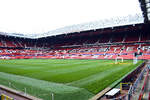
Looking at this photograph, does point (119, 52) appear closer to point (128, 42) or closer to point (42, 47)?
point (128, 42)

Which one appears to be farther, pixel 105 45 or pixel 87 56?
pixel 105 45

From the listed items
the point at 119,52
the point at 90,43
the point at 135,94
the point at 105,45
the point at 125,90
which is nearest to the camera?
the point at 135,94

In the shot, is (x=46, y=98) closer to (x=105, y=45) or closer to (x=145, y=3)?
(x=145, y=3)

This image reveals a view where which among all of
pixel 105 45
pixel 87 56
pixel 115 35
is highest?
pixel 115 35

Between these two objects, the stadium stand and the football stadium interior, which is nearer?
the football stadium interior

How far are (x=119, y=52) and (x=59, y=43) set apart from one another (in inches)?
1295

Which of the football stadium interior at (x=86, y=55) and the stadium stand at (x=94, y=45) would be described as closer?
the football stadium interior at (x=86, y=55)

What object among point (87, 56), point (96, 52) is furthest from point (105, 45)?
point (87, 56)

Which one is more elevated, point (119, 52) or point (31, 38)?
point (31, 38)

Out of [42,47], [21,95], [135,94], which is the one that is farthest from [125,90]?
[42,47]

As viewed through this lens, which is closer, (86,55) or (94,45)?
(86,55)

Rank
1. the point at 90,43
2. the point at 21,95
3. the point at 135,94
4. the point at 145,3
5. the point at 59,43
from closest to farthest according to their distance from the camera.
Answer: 1. the point at 135,94
2. the point at 21,95
3. the point at 145,3
4. the point at 90,43
5. the point at 59,43

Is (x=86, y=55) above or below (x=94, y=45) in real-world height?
below

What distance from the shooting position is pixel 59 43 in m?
63.6
